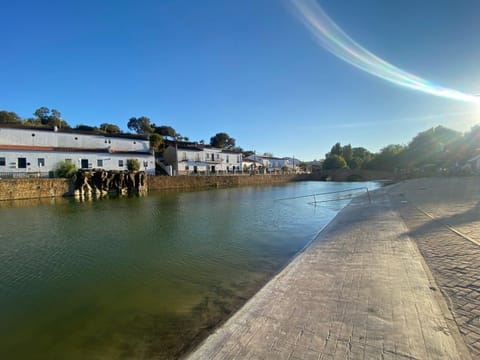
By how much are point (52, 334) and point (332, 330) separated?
16.7 ft

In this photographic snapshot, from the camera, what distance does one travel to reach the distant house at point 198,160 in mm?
53562

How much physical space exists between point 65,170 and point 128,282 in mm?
34275

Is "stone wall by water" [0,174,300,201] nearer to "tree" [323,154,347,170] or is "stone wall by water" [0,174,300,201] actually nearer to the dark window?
the dark window

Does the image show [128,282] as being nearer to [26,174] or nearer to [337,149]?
[26,174]

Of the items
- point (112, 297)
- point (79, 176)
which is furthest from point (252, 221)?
point (79, 176)

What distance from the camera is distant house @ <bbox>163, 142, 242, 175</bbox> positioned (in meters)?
53.6

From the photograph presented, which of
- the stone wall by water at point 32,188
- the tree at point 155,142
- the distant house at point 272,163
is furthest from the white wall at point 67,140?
the distant house at point 272,163

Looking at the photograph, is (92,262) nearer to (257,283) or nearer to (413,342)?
(257,283)

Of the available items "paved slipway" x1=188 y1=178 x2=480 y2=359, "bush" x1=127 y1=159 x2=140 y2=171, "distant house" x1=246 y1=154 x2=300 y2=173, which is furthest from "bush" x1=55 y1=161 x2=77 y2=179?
"distant house" x1=246 y1=154 x2=300 y2=173

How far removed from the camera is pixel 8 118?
54.4m

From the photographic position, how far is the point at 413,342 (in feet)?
10.1

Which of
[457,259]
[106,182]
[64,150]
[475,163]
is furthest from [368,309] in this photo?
[475,163]

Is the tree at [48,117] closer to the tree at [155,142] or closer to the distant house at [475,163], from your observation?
the tree at [155,142]

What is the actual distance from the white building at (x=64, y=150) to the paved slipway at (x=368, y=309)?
3975cm
